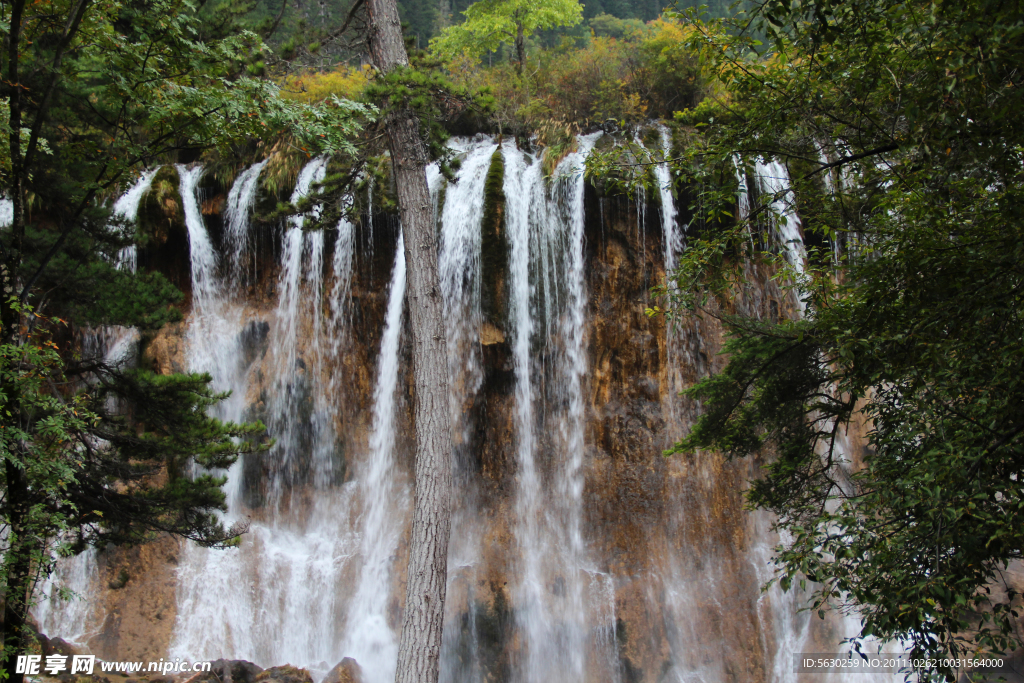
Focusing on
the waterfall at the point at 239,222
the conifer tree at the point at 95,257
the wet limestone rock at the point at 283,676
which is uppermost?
the waterfall at the point at 239,222

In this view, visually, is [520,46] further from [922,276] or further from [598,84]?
[922,276]

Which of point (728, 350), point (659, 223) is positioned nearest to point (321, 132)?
point (728, 350)

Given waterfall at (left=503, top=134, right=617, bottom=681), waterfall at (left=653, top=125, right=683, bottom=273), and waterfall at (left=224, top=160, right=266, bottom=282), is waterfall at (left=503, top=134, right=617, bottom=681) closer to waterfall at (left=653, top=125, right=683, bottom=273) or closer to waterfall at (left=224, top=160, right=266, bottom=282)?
waterfall at (left=653, top=125, right=683, bottom=273)

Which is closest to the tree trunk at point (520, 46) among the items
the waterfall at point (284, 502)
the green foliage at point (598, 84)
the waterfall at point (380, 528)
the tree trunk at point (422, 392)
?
the green foliage at point (598, 84)

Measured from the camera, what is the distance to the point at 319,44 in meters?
6.41

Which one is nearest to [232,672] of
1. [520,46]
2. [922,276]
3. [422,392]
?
[422,392]

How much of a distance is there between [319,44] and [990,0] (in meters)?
5.92

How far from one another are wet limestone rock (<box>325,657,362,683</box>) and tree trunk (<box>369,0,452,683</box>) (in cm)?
426

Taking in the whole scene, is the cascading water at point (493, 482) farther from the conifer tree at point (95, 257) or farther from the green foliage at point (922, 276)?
the green foliage at point (922, 276)

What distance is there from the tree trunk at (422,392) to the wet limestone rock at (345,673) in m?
4.26

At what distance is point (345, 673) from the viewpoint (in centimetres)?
855

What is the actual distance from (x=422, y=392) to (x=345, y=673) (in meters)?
5.34

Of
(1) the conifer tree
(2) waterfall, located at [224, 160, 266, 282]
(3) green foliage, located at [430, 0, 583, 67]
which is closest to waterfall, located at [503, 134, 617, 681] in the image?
(1) the conifer tree

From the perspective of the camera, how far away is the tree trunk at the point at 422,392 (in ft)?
16.4
